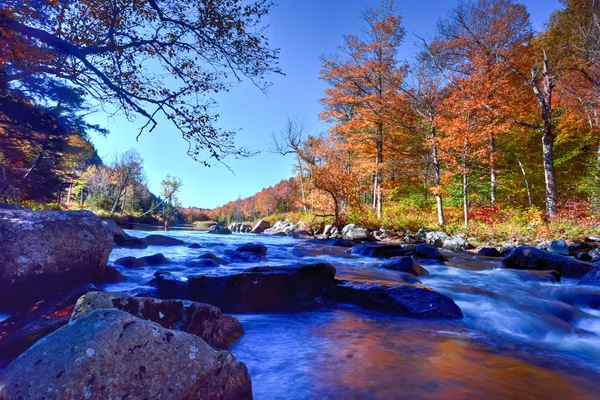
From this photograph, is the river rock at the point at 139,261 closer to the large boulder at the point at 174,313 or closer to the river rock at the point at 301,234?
the large boulder at the point at 174,313

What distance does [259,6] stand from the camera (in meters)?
6.12

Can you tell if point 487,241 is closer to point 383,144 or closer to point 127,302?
point 383,144

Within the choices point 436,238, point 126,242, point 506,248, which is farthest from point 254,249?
point 506,248

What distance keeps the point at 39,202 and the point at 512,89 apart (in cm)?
2749

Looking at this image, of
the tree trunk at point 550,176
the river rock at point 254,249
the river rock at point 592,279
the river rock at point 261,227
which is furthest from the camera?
the river rock at point 261,227

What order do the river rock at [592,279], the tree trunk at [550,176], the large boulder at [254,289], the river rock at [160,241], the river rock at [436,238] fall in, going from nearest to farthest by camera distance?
the large boulder at [254,289] < the river rock at [592,279] < the river rock at [160,241] < the tree trunk at [550,176] < the river rock at [436,238]

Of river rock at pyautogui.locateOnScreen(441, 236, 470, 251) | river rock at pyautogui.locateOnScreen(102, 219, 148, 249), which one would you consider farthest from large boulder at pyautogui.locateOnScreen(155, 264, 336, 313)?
river rock at pyautogui.locateOnScreen(441, 236, 470, 251)

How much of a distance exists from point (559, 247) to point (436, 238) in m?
4.59

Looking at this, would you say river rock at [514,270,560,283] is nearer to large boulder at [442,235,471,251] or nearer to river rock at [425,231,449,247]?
large boulder at [442,235,471,251]

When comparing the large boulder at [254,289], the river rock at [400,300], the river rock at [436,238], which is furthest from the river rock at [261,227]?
the river rock at [400,300]

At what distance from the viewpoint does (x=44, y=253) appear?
4.04 meters

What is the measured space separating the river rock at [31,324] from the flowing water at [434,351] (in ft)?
4.19

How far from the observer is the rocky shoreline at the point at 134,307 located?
56.5 inches

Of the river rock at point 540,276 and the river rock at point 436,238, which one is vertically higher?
the river rock at point 436,238
